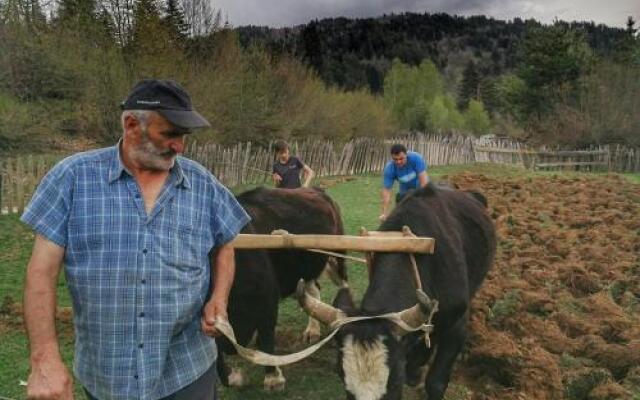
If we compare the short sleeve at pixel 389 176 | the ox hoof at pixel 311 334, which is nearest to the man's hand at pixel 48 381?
the ox hoof at pixel 311 334

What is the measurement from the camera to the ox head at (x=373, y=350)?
3510 millimetres

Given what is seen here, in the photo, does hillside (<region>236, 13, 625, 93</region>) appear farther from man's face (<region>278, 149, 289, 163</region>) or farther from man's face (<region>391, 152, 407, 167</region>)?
man's face (<region>391, 152, 407, 167</region>)

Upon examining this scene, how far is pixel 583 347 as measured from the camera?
224 inches

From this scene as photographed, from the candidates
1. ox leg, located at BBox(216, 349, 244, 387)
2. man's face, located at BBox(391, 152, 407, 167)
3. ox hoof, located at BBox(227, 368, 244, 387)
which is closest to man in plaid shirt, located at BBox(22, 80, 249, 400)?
ox leg, located at BBox(216, 349, 244, 387)

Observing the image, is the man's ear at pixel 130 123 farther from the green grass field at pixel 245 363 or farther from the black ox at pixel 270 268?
the green grass field at pixel 245 363

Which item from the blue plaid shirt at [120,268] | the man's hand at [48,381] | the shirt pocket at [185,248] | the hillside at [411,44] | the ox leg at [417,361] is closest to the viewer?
the man's hand at [48,381]

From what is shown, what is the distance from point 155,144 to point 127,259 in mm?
497

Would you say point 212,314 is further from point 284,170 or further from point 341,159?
point 341,159

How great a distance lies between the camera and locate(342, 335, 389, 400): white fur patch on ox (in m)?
3.49

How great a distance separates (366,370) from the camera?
351cm

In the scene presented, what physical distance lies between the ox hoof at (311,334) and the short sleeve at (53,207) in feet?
14.1

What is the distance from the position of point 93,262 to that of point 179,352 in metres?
0.55

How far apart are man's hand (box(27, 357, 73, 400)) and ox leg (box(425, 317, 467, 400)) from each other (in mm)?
3080

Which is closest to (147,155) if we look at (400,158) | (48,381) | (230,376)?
(48,381)
